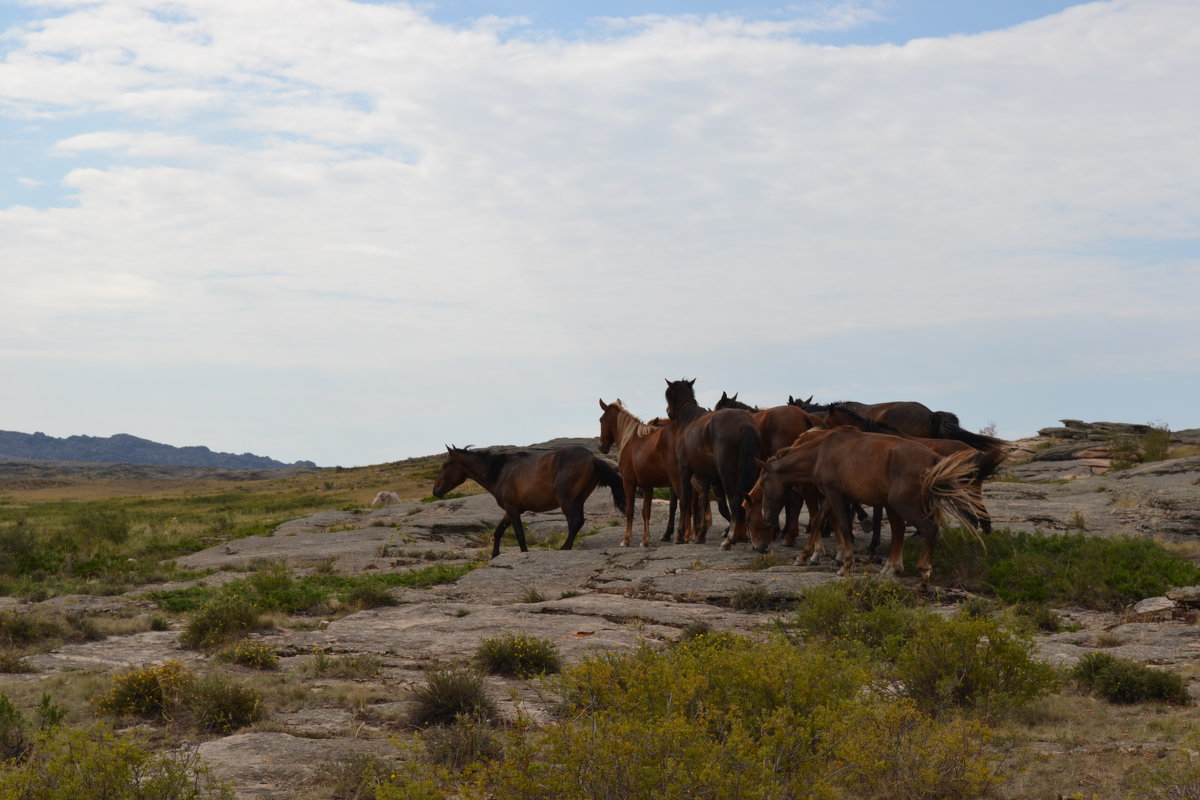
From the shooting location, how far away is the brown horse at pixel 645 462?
17.7 metres

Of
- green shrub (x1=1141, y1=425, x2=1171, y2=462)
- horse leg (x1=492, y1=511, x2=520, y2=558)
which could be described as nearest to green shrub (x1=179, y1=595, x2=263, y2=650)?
horse leg (x1=492, y1=511, x2=520, y2=558)

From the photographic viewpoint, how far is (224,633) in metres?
11.7

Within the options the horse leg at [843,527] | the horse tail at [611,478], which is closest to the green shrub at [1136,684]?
the horse leg at [843,527]

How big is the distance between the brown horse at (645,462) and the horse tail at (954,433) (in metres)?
4.51

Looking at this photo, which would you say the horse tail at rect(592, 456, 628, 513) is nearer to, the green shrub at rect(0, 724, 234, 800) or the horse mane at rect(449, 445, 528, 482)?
the horse mane at rect(449, 445, 528, 482)

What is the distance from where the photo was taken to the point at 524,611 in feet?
42.0

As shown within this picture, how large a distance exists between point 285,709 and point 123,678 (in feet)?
4.75

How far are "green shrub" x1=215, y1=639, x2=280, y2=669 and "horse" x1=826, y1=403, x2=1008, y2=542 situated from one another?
846cm

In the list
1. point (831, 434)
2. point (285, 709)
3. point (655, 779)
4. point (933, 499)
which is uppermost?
point (831, 434)

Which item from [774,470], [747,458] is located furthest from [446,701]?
[747,458]

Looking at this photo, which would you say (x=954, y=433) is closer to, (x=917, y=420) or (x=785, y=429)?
(x=917, y=420)

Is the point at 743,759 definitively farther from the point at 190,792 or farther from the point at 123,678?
the point at 123,678

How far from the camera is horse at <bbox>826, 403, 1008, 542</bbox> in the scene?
13527 millimetres

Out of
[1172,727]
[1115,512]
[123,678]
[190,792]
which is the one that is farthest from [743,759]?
[1115,512]
